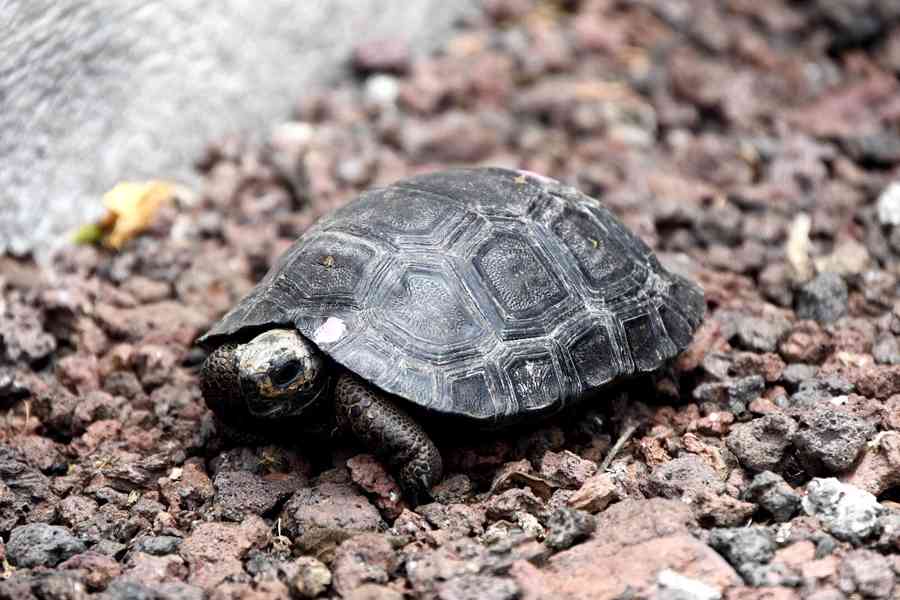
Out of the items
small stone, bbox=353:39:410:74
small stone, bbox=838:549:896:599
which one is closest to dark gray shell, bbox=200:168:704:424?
small stone, bbox=838:549:896:599

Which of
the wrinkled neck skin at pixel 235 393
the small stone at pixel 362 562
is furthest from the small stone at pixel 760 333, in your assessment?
the small stone at pixel 362 562

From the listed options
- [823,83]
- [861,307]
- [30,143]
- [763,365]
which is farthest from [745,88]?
[30,143]

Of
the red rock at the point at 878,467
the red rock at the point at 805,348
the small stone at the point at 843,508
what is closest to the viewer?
the small stone at the point at 843,508

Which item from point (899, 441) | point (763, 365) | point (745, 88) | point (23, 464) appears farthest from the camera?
point (745, 88)

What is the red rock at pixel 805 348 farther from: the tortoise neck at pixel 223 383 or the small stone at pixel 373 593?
the tortoise neck at pixel 223 383

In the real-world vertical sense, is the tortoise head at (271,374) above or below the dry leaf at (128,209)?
below

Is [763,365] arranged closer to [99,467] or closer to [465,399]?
[465,399]
